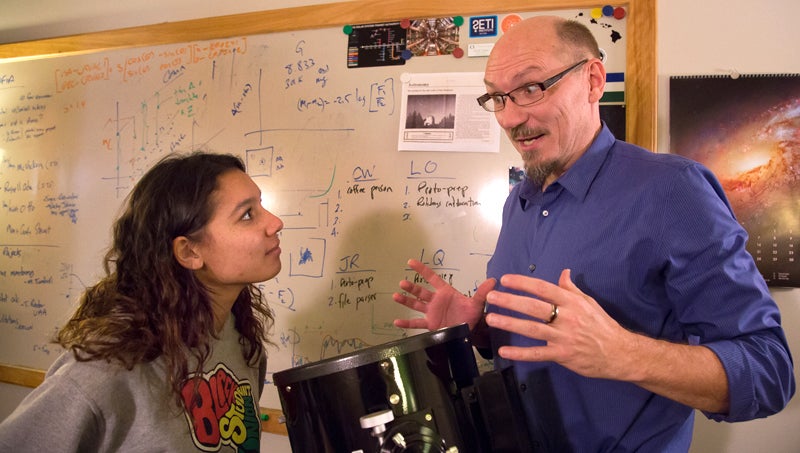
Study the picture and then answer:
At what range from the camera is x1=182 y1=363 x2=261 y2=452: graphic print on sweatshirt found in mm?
1017

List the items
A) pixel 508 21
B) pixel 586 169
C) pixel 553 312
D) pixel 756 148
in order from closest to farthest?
pixel 553 312 < pixel 586 169 < pixel 756 148 < pixel 508 21

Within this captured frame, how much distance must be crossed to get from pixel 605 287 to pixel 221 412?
0.81 m

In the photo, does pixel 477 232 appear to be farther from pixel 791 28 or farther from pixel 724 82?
pixel 791 28

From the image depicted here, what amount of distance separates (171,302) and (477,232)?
3.14 feet

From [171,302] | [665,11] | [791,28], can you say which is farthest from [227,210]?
[791,28]

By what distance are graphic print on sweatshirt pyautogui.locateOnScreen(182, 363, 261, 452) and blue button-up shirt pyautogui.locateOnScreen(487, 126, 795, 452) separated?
599 mm

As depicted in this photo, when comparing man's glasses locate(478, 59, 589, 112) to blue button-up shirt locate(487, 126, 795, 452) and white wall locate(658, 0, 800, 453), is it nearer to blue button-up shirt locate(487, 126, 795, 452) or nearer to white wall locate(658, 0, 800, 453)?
blue button-up shirt locate(487, 126, 795, 452)

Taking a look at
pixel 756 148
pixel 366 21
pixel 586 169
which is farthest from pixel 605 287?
pixel 366 21

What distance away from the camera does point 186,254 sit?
1122 mm

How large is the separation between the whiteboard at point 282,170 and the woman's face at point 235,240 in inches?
25.1

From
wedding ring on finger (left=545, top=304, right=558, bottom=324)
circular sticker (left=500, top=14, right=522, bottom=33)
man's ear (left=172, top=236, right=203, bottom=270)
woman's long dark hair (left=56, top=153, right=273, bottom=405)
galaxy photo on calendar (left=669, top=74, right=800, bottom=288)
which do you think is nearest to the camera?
wedding ring on finger (left=545, top=304, right=558, bottom=324)

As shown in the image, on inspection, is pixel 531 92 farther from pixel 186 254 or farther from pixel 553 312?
pixel 186 254

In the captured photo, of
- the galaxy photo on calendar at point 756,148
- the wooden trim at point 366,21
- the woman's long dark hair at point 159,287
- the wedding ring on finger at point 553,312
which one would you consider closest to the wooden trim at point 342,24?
the wooden trim at point 366,21

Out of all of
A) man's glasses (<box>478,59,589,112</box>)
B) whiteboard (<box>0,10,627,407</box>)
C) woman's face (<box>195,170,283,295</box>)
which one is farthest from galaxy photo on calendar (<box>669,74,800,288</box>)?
woman's face (<box>195,170,283,295</box>)
